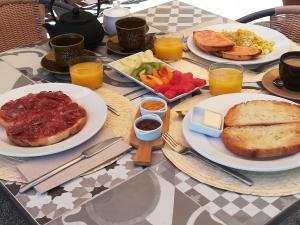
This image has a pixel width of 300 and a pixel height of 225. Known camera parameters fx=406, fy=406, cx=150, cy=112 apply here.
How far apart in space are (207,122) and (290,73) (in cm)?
37

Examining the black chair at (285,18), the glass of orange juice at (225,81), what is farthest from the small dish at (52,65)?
the black chair at (285,18)

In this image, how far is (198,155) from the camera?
1.01m

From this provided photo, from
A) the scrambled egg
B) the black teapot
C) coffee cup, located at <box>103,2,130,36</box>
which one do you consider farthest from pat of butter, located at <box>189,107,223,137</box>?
coffee cup, located at <box>103,2,130,36</box>

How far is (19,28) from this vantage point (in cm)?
213

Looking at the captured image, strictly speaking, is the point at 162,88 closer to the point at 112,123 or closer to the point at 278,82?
the point at 112,123

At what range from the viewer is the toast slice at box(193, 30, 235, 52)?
58.2 inches

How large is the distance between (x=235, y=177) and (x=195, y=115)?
225mm

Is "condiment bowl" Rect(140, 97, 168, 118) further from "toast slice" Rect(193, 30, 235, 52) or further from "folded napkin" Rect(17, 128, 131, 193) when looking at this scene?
"toast slice" Rect(193, 30, 235, 52)

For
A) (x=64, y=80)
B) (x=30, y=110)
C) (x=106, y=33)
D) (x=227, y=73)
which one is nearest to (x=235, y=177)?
(x=227, y=73)

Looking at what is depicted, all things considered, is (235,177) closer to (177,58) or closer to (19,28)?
(177,58)

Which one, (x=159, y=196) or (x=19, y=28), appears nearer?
(x=159, y=196)

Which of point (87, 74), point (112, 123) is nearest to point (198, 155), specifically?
point (112, 123)

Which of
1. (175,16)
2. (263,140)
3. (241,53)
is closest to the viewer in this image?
(263,140)

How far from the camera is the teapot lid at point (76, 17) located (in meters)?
1.52
